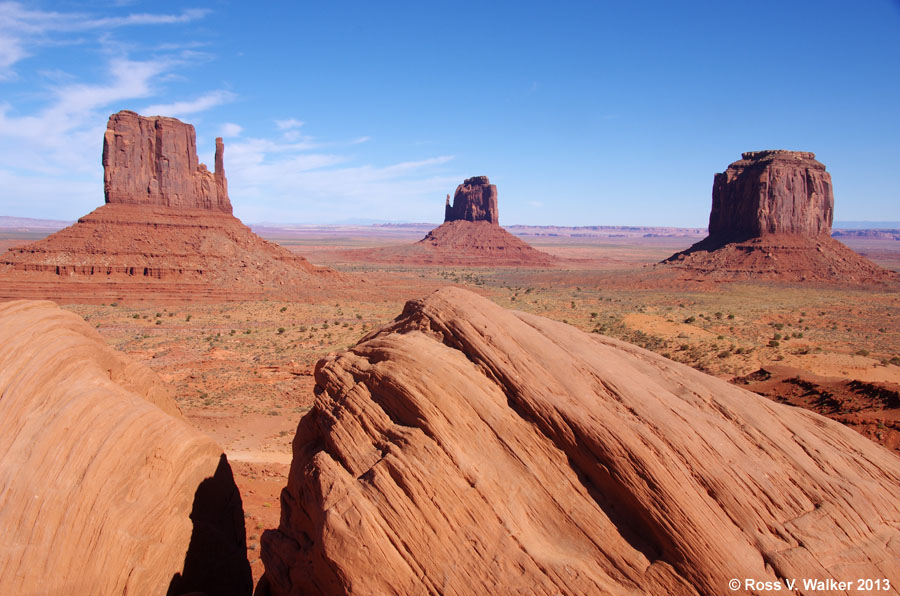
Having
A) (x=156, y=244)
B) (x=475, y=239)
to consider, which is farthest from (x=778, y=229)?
(x=156, y=244)

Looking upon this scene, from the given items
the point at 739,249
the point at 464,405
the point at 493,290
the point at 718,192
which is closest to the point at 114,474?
the point at 464,405

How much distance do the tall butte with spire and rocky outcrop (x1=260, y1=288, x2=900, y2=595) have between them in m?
47.2

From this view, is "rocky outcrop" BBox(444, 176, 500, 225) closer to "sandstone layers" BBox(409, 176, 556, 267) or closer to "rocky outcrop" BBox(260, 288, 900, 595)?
"sandstone layers" BBox(409, 176, 556, 267)

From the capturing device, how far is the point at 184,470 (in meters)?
7.57

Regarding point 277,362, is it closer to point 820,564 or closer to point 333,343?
point 333,343

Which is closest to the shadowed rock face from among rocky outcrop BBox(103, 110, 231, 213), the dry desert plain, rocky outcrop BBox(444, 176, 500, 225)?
the dry desert plain

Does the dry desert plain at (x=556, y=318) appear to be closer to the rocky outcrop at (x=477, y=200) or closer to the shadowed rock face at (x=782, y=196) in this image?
the shadowed rock face at (x=782, y=196)

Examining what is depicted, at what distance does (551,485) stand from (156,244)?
57546 mm

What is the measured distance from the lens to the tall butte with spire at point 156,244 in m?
49.5

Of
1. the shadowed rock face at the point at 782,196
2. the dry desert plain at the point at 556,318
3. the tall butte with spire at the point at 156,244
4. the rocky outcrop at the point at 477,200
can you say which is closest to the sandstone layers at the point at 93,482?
the dry desert plain at the point at 556,318

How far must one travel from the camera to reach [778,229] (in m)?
81.9

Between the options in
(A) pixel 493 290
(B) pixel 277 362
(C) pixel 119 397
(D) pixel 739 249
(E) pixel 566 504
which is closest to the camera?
(E) pixel 566 504

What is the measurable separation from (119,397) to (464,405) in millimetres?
4612

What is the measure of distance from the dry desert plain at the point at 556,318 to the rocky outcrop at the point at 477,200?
→ 66.9 meters
